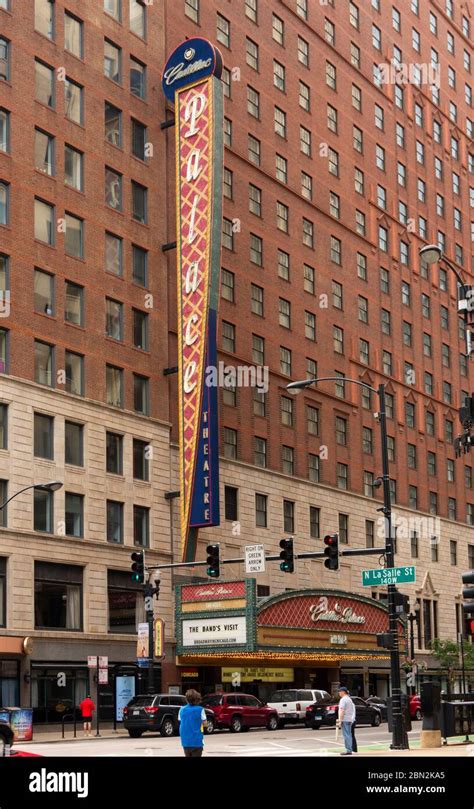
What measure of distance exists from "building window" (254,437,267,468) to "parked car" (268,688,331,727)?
733 inches

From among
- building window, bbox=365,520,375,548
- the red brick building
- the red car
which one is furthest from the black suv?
→ building window, bbox=365,520,375,548

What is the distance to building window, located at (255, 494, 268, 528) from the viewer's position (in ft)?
233

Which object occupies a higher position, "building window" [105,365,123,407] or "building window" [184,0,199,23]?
"building window" [184,0,199,23]

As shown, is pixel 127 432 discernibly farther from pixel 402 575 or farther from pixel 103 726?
pixel 402 575

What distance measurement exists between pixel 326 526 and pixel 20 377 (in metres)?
30.7

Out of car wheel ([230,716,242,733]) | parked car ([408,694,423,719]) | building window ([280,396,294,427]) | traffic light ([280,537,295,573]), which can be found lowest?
parked car ([408,694,423,719])

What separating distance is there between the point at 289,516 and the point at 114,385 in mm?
18940

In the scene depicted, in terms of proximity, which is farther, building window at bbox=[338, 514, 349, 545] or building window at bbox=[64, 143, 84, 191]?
building window at bbox=[338, 514, 349, 545]

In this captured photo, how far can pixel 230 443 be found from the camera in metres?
69.4

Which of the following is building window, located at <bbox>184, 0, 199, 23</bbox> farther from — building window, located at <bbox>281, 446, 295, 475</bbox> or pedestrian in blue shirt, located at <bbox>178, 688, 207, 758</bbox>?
pedestrian in blue shirt, located at <bbox>178, 688, 207, 758</bbox>

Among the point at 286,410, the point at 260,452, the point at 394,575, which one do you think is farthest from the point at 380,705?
the point at 394,575

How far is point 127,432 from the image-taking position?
60.5 metres

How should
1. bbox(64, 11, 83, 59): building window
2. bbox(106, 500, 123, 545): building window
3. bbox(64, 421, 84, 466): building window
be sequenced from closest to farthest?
bbox(64, 421, 84, 466): building window, bbox(106, 500, 123, 545): building window, bbox(64, 11, 83, 59): building window
